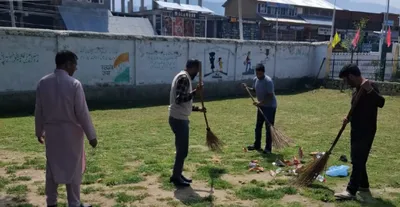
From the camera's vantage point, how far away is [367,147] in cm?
487

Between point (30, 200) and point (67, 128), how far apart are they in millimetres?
1417

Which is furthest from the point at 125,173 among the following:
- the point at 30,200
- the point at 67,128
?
the point at 67,128

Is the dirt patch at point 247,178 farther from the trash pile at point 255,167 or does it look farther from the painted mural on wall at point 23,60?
the painted mural on wall at point 23,60

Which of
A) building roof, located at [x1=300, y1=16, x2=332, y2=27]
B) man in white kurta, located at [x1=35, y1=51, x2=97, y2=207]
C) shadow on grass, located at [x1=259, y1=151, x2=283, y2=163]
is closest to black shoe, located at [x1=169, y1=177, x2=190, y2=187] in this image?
man in white kurta, located at [x1=35, y1=51, x2=97, y2=207]

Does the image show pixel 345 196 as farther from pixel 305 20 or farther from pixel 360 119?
pixel 305 20

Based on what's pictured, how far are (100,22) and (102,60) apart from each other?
15.9m

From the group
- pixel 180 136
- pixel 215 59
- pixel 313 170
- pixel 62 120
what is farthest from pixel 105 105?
pixel 62 120

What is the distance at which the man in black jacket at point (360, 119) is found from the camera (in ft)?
15.4

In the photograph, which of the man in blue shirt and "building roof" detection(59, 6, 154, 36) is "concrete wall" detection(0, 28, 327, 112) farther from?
"building roof" detection(59, 6, 154, 36)

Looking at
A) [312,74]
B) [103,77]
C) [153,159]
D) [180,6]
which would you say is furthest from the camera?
[180,6]

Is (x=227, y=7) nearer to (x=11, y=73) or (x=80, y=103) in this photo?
(x=11, y=73)

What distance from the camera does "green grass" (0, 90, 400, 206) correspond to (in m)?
5.43

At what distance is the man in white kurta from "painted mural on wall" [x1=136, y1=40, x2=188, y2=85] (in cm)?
1068

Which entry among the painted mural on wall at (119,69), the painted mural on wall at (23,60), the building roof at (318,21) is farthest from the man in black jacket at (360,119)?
the building roof at (318,21)
